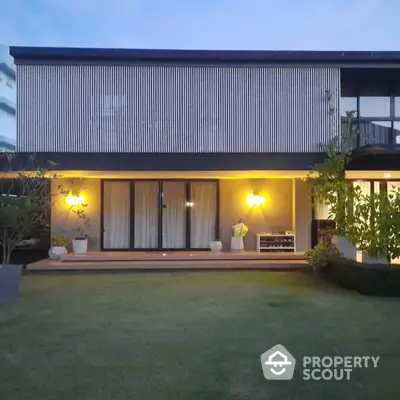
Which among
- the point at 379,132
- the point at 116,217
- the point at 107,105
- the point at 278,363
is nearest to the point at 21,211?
the point at 107,105

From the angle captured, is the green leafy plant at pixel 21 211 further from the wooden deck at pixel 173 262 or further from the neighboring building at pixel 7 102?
the neighboring building at pixel 7 102

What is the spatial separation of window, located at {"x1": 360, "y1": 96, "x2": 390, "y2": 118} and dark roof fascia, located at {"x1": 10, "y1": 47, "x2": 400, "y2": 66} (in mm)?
1253

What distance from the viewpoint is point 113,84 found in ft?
38.4

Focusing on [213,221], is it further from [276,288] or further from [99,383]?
[99,383]

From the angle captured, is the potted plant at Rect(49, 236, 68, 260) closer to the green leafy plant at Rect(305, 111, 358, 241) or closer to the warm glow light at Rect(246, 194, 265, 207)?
the warm glow light at Rect(246, 194, 265, 207)

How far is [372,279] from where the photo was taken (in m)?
8.30

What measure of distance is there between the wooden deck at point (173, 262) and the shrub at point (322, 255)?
1113 mm

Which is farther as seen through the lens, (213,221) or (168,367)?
(213,221)

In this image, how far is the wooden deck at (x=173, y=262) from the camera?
11.1m

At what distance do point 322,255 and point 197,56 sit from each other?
594cm

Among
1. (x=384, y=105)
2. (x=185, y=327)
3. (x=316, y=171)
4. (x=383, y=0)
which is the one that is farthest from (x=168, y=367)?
(x=383, y=0)

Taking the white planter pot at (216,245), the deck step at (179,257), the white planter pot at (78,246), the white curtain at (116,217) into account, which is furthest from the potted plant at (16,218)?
the white planter pot at (216,245)

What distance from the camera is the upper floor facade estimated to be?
11609 millimetres

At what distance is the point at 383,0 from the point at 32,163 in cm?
2277
